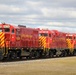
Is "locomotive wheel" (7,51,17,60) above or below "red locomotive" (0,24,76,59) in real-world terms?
below

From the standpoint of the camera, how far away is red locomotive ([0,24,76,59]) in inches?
1430

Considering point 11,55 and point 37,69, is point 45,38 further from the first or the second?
point 37,69

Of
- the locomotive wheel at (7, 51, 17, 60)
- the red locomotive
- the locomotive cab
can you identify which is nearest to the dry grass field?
the red locomotive

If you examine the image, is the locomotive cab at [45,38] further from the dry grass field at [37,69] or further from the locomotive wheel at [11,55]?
the dry grass field at [37,69]

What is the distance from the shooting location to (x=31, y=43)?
141ft

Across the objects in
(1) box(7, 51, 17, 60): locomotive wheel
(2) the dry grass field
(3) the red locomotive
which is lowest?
(2) the dry grass field

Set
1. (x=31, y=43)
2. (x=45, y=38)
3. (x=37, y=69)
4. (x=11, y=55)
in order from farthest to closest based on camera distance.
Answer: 1. (x=45, y=38)
2. (x=31, y=43)
3. (x=11, y=55)
4. (x=37, y=69)

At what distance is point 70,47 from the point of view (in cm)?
5825

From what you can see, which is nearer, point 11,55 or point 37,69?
point 37,69

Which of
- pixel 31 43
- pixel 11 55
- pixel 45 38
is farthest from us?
pixel 45 38

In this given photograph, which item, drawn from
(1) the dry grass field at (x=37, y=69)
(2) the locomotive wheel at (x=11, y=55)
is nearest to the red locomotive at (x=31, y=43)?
(2) the locomotive wheel at (x=11, y=55)

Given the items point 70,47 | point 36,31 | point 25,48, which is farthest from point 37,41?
point 70,47

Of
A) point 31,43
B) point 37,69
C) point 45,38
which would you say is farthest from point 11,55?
point 37,69

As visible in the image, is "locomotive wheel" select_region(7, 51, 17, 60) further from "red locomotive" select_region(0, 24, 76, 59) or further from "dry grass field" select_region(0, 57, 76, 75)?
"dry grass field" select_region(0, 57, 76, 75)
